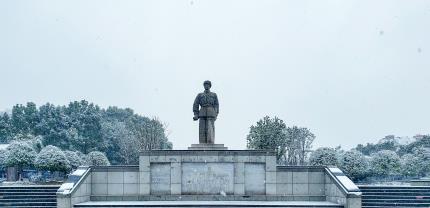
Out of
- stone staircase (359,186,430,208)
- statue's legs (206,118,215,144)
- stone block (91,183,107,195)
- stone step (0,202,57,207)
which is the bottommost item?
stone step (0,202,57,207)

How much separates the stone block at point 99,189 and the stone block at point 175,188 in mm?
2787

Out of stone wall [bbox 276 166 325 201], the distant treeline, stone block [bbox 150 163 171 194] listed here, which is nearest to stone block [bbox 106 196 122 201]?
stone block [bbox 150 163 171 194]

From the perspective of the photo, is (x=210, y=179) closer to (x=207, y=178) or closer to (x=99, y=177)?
(x=207, y=178)

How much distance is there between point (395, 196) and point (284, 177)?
15.7 ft

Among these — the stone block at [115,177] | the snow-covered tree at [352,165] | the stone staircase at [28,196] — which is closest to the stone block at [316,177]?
the stone block at [115,177]

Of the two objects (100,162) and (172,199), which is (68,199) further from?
(100,162)

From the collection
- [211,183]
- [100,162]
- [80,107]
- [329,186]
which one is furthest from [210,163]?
[80,107]

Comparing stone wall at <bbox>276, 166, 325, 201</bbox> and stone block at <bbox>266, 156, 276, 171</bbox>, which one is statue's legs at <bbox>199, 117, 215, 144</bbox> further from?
stone wall at <bbox>276, 166, 325, 201</bbox>

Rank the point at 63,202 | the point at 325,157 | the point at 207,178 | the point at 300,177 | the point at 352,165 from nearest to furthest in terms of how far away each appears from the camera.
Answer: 1. the point at 63,202
2. the point at 207,178
3. the point at 300,177
4. the point at 352,165
5. the point at 325,157

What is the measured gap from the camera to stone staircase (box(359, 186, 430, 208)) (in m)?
24.9

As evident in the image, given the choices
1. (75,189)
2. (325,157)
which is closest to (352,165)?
(325,157)

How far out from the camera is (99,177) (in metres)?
25.1

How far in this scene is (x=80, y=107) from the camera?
78.1 metres

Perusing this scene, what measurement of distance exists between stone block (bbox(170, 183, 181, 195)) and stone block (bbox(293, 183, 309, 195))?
4.61 m
